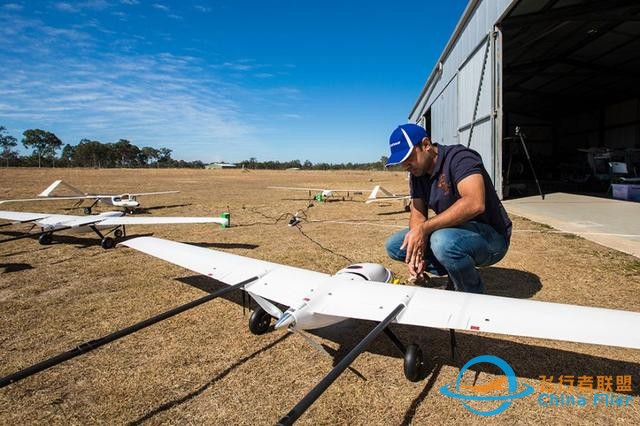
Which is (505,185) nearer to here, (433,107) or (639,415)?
(433,107)

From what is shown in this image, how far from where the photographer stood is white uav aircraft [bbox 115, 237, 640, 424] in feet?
7.83

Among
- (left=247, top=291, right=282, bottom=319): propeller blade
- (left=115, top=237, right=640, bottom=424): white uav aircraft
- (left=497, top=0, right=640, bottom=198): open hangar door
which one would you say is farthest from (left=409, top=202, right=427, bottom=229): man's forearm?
(left=497, top=0, right=640, bottom=198): open hangar door

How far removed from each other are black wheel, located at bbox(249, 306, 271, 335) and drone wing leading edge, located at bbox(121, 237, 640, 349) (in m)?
0.39

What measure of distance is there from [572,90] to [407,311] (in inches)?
1350

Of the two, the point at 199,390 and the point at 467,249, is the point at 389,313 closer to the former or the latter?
the point at 467,249

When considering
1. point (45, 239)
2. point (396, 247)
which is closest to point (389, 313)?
point (396, 247)

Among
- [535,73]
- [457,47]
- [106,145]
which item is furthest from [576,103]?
[106,145]

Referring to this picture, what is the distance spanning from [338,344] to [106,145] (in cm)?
15037

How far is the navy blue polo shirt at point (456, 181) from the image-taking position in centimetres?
365

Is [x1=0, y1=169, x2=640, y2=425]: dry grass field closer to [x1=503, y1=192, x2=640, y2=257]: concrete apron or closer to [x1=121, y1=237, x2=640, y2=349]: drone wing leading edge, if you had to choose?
[x1=121, y1=237, x2=640, y2=349]: drone wing leading edge

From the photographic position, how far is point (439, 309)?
2799 millimetres

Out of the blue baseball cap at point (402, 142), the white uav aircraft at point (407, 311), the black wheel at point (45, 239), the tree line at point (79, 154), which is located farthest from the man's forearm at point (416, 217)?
the tree line at point (79, 154)

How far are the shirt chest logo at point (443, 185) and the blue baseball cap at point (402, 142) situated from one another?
0.50 m

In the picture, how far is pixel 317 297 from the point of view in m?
3.09
